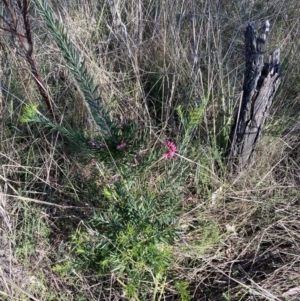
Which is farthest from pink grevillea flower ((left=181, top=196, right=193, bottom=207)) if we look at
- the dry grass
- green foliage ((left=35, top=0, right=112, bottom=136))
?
green foliage ((left=35, top=0, right=112, bottom=136))

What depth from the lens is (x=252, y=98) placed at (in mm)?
1757

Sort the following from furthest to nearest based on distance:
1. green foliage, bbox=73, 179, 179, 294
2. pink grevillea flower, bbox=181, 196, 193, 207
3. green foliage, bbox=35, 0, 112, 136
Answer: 1. pink grevillea flower, bbox=181, 196, 193, 207
2. green foliage, bbox=73, 179, 179, 294
3. green foliage, bbox=35, 0, 112, 136

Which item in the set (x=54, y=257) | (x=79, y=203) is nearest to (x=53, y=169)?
(x=79, y=203)

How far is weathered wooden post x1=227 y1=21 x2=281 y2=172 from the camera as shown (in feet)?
5.32

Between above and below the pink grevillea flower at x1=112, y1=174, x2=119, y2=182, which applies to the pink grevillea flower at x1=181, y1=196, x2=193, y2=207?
below

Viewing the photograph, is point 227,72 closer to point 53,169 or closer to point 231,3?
point 231,3

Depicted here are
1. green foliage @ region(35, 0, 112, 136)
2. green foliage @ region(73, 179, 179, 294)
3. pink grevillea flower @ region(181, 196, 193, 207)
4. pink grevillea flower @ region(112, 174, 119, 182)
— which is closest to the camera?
green foliage @ region(35, 0, 112, 136)

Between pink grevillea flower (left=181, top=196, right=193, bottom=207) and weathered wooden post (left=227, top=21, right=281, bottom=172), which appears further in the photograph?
pink grevillea flower (left=181, top=196, right=193, bottom=207)

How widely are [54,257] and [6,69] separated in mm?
978

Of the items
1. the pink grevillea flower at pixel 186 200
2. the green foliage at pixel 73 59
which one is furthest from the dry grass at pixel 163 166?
the green foliage at pixel 73 59

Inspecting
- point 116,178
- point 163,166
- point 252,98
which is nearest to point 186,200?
point 163,166

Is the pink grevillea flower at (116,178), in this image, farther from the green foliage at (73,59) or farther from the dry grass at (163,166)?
the green foliage at (73,59)

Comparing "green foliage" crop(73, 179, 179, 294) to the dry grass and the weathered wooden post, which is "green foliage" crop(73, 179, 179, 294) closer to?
the dry grass

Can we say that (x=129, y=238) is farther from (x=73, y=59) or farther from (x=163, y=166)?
(x=73, y=59)
